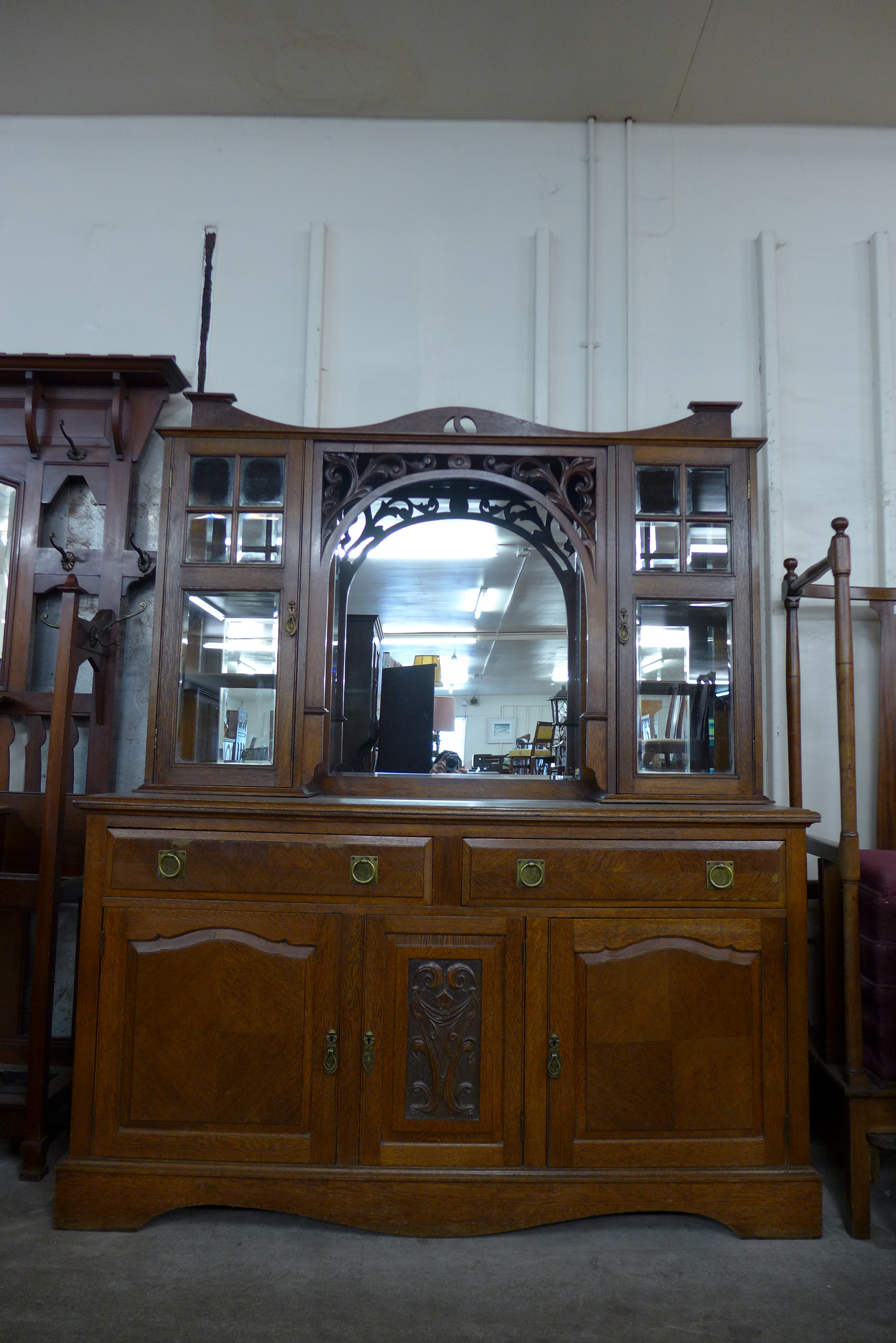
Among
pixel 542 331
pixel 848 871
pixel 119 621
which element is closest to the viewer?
pixel 848 871

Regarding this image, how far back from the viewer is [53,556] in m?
2.88

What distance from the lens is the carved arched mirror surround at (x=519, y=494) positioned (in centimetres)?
251

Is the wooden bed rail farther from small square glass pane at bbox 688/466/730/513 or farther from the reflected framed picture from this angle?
the reflected framed picture

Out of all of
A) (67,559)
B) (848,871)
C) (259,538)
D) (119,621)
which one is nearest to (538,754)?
(848,871)

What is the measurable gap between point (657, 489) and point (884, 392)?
3.61 ft

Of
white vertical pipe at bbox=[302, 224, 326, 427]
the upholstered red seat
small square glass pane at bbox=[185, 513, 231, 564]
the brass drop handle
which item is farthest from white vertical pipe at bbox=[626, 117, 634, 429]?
the brass drop handle

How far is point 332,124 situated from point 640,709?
2482mm

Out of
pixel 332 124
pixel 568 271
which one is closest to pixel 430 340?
pixel 568 271

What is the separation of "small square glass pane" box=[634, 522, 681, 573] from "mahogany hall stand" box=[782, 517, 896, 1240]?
0.43 meters

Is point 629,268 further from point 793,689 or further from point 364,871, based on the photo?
point 364,871

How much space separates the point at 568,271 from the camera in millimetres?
3105

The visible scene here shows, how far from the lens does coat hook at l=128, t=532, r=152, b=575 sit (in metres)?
2.87

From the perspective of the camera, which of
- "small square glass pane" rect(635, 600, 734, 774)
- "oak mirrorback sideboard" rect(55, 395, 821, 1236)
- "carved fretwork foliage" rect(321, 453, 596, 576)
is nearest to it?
"oak mirrorback sideboard" rect(55, 395, 821, 1236)

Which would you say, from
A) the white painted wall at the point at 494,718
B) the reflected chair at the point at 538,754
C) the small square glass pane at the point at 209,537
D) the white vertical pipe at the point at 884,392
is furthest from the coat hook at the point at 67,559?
the white vertical pipe at the point at 884,392
